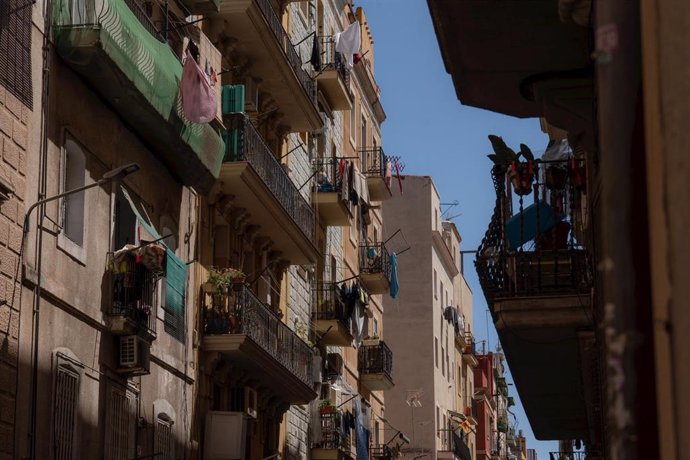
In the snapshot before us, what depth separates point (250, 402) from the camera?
1150 inches

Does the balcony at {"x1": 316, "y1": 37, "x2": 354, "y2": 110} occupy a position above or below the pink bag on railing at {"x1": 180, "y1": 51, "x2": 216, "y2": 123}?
above

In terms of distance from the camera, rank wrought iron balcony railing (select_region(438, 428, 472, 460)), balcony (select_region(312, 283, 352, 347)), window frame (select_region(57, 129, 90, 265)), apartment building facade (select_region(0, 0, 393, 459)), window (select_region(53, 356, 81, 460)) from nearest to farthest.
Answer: apartment building facade (select_region(0, 0, 393, 459)) → window (select_region(53, 356, 81, 460)) → window frame (select_region(57, 129, 90, 265)) → balcony (select_region(312, 283, 352, 347)) → wrought iron balcony railing (select_region(438, 428, 472, 460))

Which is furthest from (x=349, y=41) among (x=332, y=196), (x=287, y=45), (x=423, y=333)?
(x=423, y=333)

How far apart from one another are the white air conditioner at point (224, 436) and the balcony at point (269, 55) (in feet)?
22.5

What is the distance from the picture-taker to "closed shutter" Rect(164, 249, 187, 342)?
23008 millimetres

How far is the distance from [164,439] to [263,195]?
6.09 meters

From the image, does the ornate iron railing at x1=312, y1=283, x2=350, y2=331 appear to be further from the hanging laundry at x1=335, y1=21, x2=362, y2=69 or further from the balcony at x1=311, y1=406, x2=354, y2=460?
the hanging laundry at x1=335, y1=21, x2=362, y2=69

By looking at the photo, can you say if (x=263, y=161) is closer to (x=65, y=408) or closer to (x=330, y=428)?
(x=65, y=408)

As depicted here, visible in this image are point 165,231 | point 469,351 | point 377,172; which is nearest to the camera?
point 165,231

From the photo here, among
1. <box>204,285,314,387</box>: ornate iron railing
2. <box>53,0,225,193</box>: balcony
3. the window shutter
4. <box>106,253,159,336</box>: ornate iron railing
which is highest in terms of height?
the window shutter

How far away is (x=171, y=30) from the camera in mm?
23516

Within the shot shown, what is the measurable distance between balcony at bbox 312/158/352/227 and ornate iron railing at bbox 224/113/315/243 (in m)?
4.50

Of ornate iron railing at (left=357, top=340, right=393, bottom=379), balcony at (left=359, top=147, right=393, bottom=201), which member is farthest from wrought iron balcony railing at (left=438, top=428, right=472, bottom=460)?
balcony at (left=359, top=147, right=393, bottom=201)

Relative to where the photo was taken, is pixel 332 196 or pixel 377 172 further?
pixel 377 172
